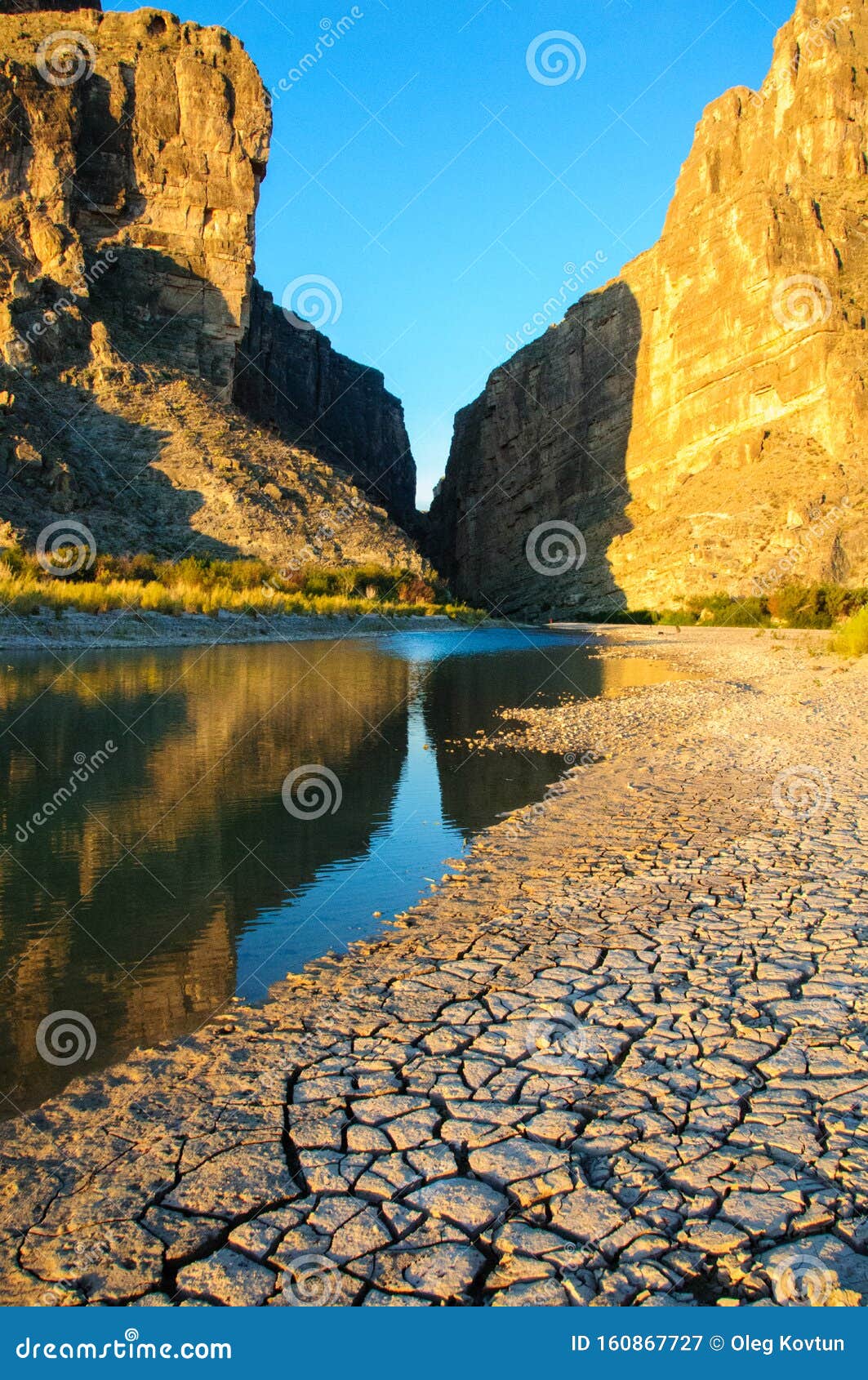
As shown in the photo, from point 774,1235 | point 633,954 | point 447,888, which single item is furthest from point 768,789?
point 774,1235

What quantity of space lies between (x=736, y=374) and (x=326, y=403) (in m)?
65.9

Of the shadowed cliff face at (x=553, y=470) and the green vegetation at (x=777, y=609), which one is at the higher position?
the shadowed cliff face at (x=553, y=470)

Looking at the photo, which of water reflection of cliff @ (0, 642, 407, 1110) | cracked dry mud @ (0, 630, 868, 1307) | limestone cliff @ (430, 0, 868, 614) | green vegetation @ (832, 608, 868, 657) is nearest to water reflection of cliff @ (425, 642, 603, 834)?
water reflection of cliff @ (0, 642, 407, 1110)

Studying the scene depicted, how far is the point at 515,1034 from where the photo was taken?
346 cm

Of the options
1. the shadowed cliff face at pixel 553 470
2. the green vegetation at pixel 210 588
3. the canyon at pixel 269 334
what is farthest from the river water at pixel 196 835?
the shadowed cliff face at pixel 553 470

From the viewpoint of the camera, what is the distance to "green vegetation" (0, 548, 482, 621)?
2528 cm

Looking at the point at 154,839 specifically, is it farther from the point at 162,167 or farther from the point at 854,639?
the point at 162,167

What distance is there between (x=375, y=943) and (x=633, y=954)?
1327 mm

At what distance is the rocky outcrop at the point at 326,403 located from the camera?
66312 millimetres

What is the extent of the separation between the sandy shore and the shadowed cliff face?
33320 mm

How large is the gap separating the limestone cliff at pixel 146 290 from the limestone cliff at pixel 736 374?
20.7 metres

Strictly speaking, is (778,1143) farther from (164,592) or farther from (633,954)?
(164,592)

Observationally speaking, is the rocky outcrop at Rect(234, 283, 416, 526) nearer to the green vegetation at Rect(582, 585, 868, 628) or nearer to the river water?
the green vegetation at Rect(582, 585, 868, 628)

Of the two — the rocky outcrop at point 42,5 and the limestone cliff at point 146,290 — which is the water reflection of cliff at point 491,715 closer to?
the limestone cliff at point 146,290
